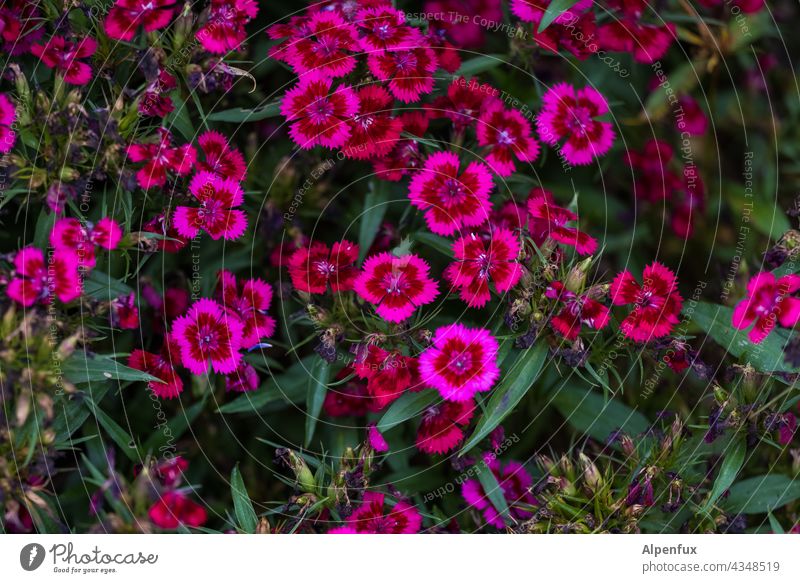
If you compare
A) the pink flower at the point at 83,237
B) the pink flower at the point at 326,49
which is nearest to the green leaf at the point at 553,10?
the pink flower at the point at 326,49

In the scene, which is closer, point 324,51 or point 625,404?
point 324,51

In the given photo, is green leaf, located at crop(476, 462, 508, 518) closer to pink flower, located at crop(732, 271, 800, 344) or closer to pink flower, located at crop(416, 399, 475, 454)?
pink flower, located at crop(416, 399, 475, 454)

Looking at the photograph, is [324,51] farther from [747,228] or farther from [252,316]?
[747,228]

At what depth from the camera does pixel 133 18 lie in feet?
7.12

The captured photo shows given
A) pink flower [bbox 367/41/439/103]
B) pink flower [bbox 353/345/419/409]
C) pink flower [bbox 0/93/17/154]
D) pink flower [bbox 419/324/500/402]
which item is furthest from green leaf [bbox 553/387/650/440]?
pink flower [bbox 0/93/17/154]

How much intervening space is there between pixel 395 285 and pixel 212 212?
599 millimetres

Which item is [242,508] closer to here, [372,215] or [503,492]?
[503,492]

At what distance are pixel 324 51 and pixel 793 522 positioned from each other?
2.05 m

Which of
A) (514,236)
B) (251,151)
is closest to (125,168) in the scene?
(251,151)

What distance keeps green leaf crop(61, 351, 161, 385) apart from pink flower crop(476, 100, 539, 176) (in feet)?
3.98

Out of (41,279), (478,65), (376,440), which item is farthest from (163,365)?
(478,65)

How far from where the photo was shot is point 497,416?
200cm

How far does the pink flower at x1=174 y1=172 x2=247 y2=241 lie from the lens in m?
2.16
